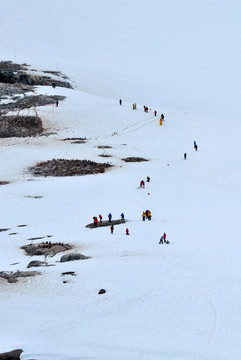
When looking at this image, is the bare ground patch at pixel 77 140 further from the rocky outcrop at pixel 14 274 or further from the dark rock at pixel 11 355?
the dark rock at pixel 11 355

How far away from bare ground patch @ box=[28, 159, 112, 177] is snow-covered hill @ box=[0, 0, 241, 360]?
3.76ft

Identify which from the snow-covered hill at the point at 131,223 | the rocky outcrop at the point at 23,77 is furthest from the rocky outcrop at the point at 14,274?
the rocky outcrop at the point at 23,77

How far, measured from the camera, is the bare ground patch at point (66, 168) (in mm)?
39719

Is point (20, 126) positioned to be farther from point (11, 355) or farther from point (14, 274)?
point (11, 355)

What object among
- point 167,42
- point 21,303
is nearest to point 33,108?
point 21,303

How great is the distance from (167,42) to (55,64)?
3406 centimetres

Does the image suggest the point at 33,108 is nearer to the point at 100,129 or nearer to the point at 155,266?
the point at 100,129

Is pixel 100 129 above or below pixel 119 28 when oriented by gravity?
below

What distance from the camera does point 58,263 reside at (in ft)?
67.1

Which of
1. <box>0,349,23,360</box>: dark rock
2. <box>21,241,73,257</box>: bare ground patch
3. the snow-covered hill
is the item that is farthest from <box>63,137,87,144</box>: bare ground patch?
<box>0,349,23,360</box>: dark rock

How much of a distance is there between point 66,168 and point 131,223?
1408 centimetres

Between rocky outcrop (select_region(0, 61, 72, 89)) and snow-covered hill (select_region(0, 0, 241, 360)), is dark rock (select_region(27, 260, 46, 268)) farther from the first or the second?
rocky outcrop (select_region(0, 61, 72, 89))

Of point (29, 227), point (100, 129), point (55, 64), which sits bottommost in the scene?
point (29, 227)

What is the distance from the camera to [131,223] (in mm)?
27750
